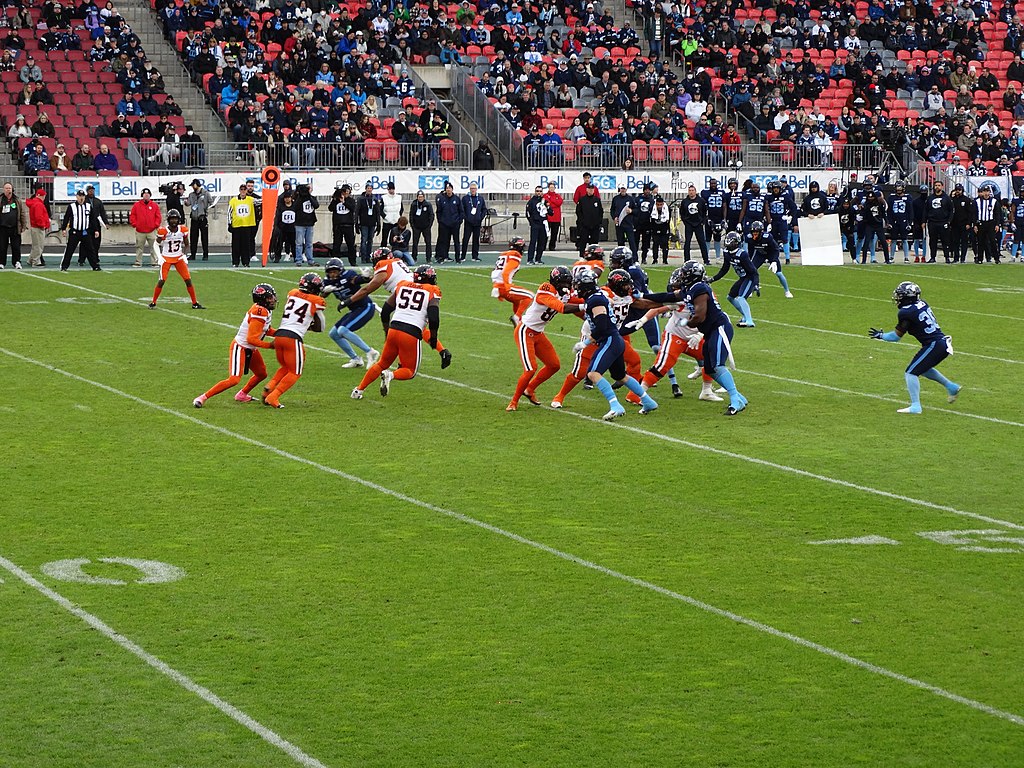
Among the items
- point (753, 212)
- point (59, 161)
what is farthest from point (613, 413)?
point (59, 161)

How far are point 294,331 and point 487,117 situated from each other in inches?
870

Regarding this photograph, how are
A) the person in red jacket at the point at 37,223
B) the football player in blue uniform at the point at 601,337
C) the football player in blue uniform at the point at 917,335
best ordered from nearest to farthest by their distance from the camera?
the football player in blue uniform at the point at 601,337 < the football player in blue uniform at the point at 917,335 < the person in red jacket at the point at 37,223

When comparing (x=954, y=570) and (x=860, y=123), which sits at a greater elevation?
(x=860, y=123)

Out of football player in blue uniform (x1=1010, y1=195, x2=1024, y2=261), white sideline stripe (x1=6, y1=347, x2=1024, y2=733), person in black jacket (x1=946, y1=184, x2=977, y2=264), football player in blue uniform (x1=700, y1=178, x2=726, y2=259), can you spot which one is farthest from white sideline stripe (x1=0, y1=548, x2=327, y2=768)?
football player in blue uniform (x1=1010, y1=195, x2=1024, y2=261)

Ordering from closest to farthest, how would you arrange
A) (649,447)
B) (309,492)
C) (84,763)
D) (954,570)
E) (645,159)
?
(84,763), (954,570), (309,492), (649,447), (645,159)

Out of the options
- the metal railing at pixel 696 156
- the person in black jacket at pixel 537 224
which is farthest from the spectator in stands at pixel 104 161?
the metal railing at pixel 696 156

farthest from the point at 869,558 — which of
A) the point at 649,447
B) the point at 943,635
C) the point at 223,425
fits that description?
the point at 223,425

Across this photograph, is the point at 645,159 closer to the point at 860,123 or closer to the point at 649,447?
the point at 860,123

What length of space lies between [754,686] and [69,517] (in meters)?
4.89

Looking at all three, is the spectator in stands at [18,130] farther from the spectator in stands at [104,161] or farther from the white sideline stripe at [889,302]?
the white sideline stripe at [889,302]

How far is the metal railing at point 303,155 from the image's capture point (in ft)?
105

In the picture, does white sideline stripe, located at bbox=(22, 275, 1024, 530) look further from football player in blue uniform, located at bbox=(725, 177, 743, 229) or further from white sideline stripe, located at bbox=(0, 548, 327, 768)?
football player in blue uniform, located at bbox=(725, 177, 743, 229)

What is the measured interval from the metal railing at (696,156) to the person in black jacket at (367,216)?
20.9 feet

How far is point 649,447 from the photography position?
508 inches
